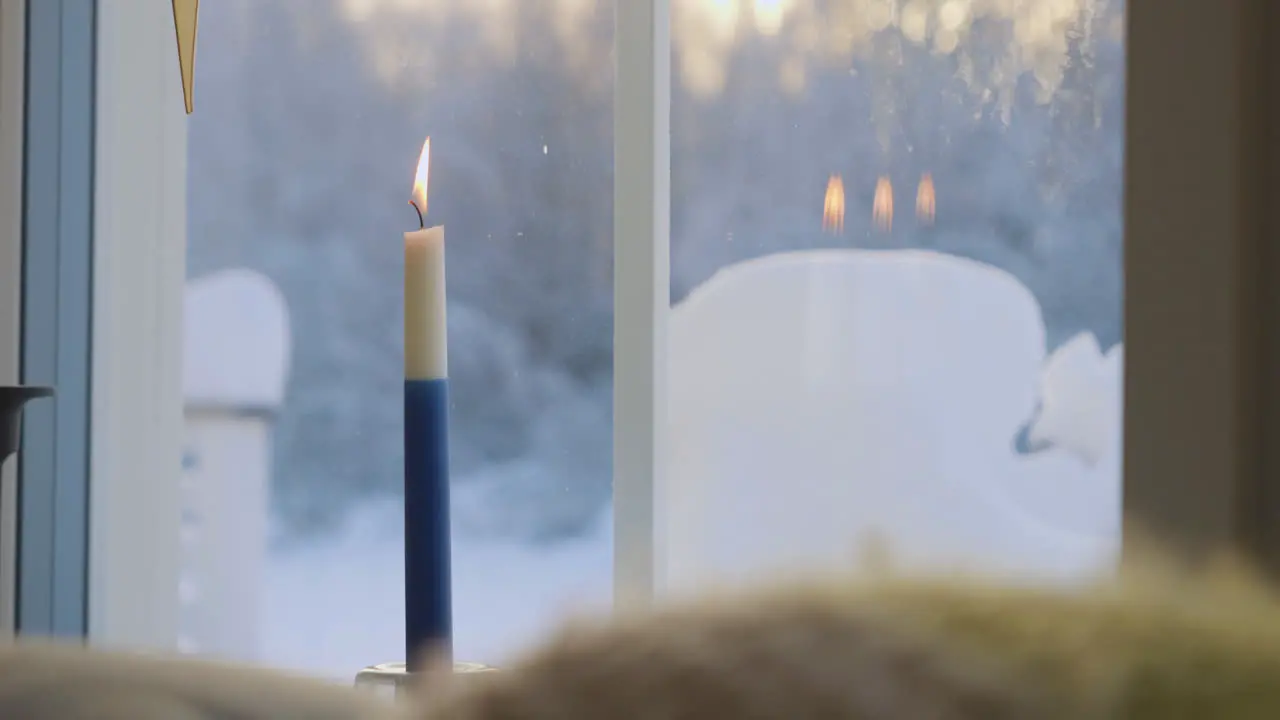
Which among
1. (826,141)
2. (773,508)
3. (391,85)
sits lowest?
(773,508)

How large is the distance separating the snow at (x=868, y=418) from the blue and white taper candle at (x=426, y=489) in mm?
1019

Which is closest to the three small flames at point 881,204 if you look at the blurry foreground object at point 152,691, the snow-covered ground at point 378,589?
the snow-covered ground at point 378,589

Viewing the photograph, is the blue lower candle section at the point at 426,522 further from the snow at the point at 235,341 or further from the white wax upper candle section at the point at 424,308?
the snow at the point at 235,341

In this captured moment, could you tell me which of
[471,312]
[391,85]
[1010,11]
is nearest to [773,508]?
[471,312]

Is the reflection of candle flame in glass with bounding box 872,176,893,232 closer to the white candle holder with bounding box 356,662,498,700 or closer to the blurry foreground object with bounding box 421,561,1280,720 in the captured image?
the white candle holder with bounding box 356,662,498,700

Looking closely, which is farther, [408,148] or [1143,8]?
[408,148]

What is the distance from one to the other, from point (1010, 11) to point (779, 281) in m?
0.38

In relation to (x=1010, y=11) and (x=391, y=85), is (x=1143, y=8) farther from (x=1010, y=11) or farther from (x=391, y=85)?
(x=391, y=85)

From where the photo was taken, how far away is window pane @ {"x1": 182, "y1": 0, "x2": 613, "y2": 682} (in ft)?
5.35

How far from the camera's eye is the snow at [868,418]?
141 cm

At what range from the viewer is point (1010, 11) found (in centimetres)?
143

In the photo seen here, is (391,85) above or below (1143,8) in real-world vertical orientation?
above

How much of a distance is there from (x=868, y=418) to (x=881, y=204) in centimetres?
24

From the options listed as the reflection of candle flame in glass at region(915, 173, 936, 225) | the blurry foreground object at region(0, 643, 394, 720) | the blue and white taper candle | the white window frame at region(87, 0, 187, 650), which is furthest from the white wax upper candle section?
the white window frame at region(87, 0, 187, 650)
